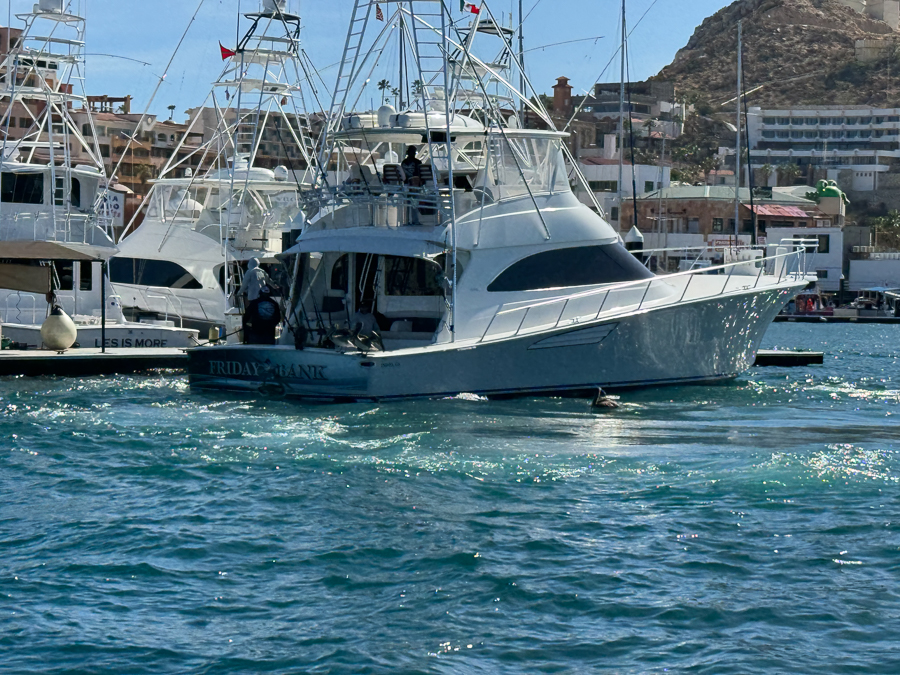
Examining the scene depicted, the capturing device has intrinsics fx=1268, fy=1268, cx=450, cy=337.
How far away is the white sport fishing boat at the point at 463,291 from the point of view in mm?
18641

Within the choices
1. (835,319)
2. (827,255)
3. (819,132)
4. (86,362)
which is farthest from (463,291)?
(819,132)

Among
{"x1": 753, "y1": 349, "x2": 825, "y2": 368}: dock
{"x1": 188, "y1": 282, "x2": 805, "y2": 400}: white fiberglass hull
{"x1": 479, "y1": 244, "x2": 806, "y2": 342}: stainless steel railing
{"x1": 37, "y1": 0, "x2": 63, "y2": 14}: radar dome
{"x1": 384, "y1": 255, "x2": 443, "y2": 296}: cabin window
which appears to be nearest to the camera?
{"x1": 188, "y1": 282, "x2": 805, "y2": 400}: white fiberglass hull

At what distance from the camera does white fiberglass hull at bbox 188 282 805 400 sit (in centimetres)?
1823

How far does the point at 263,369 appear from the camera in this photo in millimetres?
18875

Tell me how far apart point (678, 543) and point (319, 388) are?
342 inches

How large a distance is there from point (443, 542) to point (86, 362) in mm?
13404

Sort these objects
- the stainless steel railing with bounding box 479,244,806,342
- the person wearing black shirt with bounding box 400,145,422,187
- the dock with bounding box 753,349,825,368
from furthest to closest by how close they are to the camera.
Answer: the dock with bounding box 753,349,825,368
the person wearing black shirt with bounding box 400,145,422,187
the stainless steel railing with bounding box 479,244,806,342

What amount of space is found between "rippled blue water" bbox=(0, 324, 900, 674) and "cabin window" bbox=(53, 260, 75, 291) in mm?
11550

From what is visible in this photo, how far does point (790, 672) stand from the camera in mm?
8031

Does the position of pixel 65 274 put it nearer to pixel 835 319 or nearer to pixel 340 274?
pixel 340 274

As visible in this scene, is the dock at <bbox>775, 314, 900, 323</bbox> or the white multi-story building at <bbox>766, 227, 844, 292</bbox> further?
the white multi-story building at <bbox>766, 227, 844, 292</bbox>

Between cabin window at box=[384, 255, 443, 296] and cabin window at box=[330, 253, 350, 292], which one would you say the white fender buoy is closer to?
cabin window at box=[330, 253, 350, 292]

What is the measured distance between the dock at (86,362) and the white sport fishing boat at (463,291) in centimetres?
366

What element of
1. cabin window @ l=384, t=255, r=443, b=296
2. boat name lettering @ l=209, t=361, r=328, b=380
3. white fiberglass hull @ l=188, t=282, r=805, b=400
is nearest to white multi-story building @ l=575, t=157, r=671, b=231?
white fiberglass hull @ l=188, t=282, r=805, b=400
